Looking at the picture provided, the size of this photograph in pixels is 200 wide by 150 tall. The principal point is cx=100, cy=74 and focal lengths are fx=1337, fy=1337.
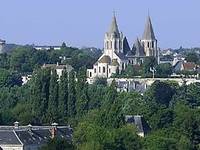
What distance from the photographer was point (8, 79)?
395 ft

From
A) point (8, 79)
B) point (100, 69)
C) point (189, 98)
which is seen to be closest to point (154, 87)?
point (189, 98)

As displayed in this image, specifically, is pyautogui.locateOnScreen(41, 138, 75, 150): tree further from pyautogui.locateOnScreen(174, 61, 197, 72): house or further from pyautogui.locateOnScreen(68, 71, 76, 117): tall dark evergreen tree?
pyautogui.locateOnScreen(174, 61, 197, 72): house

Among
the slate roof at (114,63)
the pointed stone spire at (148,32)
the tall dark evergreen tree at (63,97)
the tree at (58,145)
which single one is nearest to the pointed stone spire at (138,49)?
the pointed stone spire at (148,32)

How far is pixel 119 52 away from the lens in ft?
460

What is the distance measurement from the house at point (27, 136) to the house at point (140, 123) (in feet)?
18.4

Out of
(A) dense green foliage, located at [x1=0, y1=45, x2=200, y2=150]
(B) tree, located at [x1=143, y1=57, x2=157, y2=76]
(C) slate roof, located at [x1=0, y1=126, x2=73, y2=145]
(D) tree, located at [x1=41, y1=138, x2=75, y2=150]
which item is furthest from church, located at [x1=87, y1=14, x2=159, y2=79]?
(D) tree, located at [x1=41, y1=138, x2=75, y2=150]

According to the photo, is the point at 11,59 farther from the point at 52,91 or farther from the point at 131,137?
the point at 131,137

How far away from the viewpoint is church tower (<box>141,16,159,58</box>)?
143750mm

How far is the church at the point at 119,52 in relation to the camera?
5384 inches

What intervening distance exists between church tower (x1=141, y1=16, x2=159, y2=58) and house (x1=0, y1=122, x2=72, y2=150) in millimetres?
78138

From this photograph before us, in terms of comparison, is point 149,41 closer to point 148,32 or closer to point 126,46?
point 148,32

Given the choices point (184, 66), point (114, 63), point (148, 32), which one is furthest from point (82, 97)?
point (184, 66)

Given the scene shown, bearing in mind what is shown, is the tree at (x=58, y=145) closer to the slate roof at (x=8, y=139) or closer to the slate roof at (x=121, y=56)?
the slate roof at (x=8, y=139)

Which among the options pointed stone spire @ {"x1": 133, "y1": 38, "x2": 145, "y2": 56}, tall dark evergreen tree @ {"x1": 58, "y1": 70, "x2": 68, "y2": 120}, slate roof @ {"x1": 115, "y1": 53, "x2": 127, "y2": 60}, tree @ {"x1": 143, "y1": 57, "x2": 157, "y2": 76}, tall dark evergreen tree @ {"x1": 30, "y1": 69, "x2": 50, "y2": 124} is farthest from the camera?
pointed stone spire @ {"x1": 133, "y1": 38, "x2": 145, "y2": 56}
